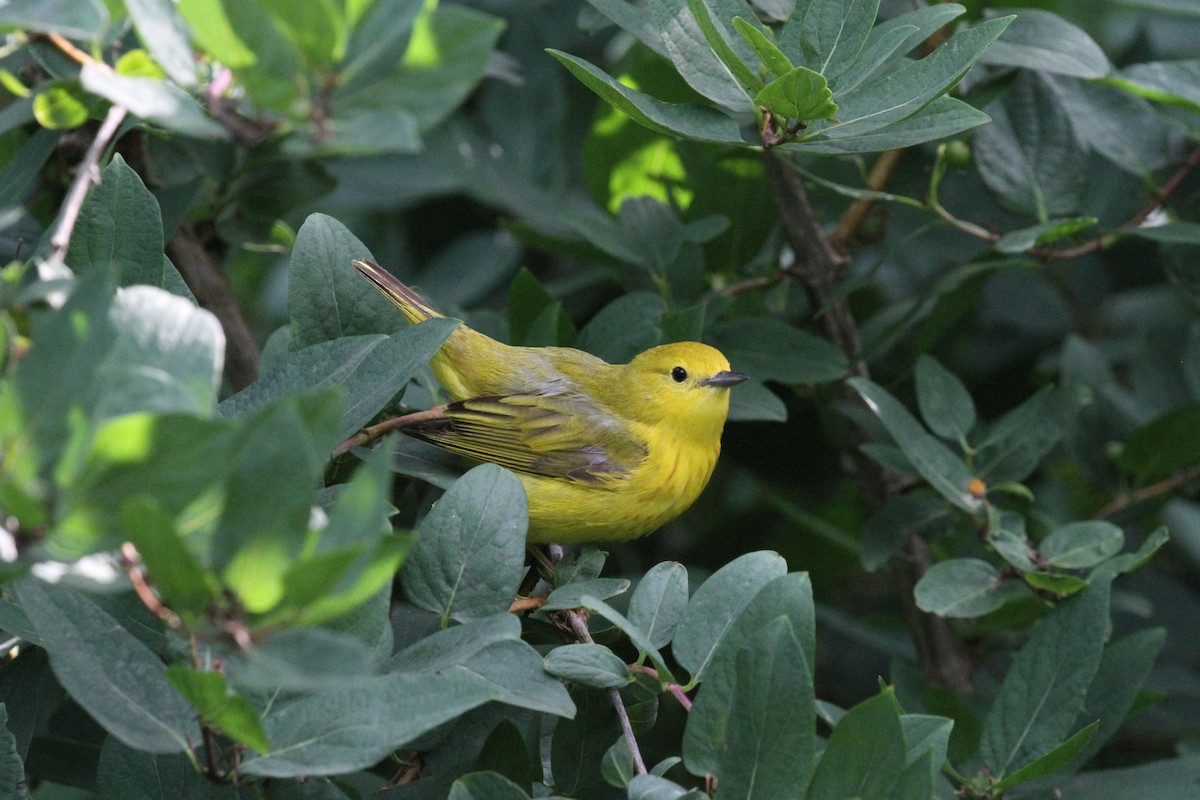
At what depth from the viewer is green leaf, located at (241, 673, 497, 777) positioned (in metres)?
1.39

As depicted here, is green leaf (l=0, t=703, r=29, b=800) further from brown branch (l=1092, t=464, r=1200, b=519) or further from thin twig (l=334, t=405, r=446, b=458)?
brown branch (l=1092, t=464, r=1200, b=519)

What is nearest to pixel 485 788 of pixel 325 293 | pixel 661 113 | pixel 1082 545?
pixel 325 293

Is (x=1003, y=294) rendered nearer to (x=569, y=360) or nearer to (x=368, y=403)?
(x=569, y=360)

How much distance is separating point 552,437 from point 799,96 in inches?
71.9

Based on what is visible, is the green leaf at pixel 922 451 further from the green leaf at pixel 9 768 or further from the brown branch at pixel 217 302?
the green leaf at pixel 9 768

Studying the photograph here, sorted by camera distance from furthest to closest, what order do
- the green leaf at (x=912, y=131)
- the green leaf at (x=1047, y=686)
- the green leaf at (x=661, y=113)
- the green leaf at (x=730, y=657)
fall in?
1. the green leaf at (x=1047, y=686)
2. the green leaf at (x=912, y=131)
3. the green leaf at (x=661, y=113)
4. the green leaf at (x=730, y=657)

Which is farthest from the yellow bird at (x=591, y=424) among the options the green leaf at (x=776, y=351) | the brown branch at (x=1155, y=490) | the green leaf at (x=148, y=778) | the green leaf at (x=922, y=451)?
the green leaf at (x=148, y=778)

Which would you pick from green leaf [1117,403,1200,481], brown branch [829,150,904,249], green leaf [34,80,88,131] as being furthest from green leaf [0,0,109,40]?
green leaf [1117,403,1200,481]

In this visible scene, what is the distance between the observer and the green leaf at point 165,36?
1.29 m

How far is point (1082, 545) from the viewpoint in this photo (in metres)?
2.43

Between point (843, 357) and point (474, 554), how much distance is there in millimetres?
1300

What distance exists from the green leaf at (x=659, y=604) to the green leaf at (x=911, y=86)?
0.81 meters

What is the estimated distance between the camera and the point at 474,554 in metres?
1.89

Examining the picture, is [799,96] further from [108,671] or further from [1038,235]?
[108,671]
